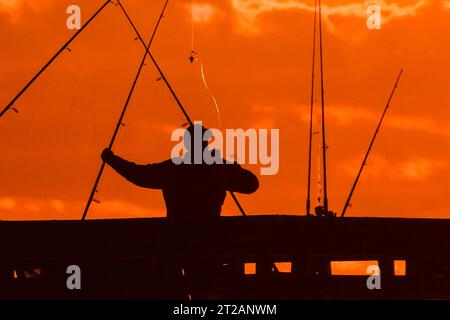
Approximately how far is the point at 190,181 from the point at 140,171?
478 mm

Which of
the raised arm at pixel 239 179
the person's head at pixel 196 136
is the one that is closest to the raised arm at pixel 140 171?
the person's head at pixel 196 136

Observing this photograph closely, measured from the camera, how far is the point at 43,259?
946cm

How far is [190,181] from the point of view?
1073 centimetres

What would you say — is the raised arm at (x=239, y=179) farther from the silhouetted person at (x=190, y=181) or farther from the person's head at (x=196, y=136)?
the person's head at (x=196, y=136)

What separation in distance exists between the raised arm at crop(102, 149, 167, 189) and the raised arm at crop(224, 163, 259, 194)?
564 millimetres

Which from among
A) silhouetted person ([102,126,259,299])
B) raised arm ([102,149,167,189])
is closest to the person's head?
silhouetted person ([102,126,259,299])

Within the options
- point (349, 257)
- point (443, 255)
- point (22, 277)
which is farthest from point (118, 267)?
point (443, 255)

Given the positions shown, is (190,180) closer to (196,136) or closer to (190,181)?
(190,181)

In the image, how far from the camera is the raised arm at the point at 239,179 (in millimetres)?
10836

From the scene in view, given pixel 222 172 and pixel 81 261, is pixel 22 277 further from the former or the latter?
pixel 222 172

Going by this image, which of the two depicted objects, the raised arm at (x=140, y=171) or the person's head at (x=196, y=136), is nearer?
the person's head at (x=196, y=136)
